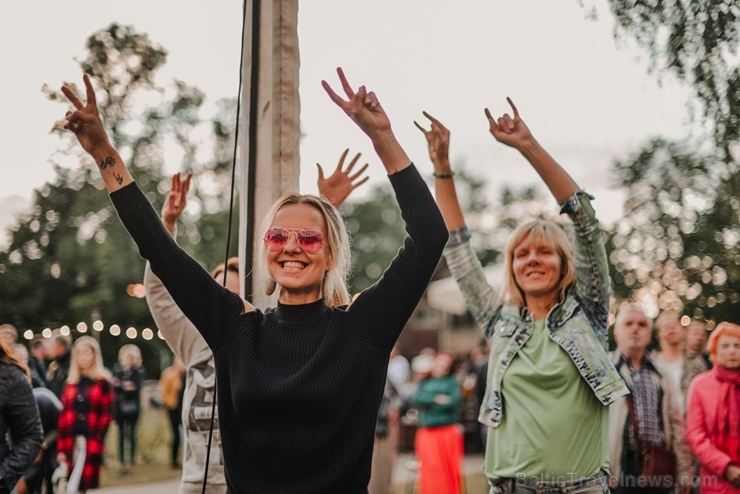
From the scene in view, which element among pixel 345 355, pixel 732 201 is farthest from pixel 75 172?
pixel 732 201

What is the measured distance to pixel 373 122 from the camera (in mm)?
2174

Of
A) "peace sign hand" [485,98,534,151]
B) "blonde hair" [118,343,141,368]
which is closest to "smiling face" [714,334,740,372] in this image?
"peace sign hand" [485,98,534,151]

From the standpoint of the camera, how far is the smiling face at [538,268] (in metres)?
3.17

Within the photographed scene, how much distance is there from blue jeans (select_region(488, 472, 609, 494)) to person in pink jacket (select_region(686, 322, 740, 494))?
2.01m

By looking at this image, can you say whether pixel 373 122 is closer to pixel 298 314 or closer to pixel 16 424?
pixel 298 314

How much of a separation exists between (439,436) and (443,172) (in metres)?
6.57

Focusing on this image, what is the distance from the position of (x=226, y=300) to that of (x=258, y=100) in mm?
1089

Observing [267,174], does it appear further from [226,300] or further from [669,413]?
[669,413]

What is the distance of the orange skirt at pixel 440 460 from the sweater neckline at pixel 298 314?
7226mm

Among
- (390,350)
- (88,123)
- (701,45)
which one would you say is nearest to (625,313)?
(701,45)

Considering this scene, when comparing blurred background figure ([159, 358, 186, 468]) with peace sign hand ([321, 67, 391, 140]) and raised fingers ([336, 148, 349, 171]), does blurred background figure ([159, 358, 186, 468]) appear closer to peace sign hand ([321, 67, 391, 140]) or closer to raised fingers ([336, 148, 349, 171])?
raised fingers ([336, 148, 349, 171])

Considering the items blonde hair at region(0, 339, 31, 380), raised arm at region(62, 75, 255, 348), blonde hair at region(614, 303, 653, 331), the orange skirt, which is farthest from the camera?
the orange skirt

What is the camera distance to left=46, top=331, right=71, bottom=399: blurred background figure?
7672mm

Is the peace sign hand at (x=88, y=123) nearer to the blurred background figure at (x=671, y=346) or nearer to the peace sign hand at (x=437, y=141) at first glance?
the peace sign hand at (x=437, y=141)
